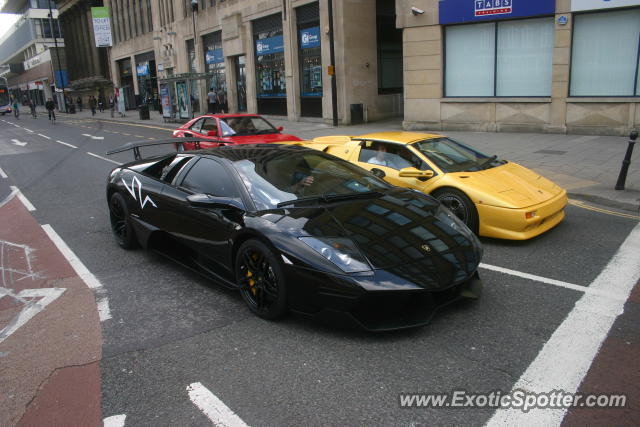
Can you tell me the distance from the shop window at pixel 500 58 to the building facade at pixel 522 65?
0.10 ft

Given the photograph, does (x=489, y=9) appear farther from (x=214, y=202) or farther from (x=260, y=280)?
(x=260, y=280)

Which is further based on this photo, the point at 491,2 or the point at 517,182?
the point at 491,2

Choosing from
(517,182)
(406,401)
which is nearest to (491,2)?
(517,182)

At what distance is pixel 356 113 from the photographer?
23625 millimetres

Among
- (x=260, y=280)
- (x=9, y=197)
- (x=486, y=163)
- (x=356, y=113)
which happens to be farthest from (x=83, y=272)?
(x=356, y=113)

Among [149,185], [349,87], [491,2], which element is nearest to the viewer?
[149,185]

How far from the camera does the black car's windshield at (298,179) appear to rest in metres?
4.77

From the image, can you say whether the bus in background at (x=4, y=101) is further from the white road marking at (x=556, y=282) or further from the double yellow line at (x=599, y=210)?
the white road marking at (x=556, y=282)

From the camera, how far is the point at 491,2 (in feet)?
55.8

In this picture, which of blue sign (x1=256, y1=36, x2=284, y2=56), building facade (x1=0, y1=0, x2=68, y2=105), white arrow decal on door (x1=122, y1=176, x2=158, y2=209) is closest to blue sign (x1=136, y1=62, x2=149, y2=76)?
blue sign (x1=256, y1=36, x2=284, y2=56)

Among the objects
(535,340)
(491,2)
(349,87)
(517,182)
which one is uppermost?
(491,2)

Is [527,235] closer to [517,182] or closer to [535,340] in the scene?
[517,182]

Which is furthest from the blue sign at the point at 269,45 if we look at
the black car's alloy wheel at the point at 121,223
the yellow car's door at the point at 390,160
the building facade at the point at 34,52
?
the building facade at the point at 34,52

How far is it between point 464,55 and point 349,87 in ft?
20.8
